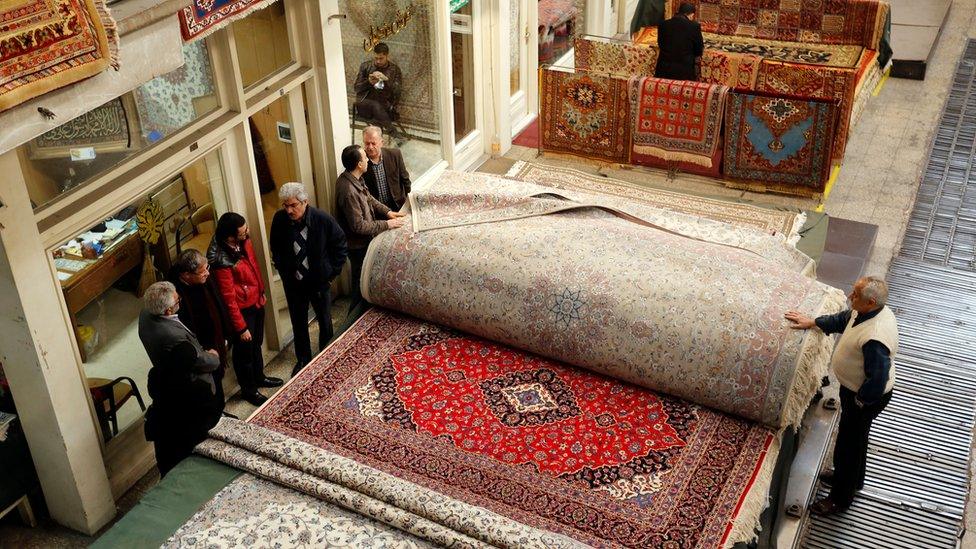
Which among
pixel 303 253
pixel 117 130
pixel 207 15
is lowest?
pixel 303 253

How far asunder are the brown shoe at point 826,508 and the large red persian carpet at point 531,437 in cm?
56

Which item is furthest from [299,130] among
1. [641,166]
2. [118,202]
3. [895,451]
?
[895,451]

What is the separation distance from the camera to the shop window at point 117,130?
4.73m

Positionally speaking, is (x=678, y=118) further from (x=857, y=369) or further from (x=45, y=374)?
(x=45, y=374)

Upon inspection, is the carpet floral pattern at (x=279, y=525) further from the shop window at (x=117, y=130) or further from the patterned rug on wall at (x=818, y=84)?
the patterned rug on wall at (x=818, y=84)

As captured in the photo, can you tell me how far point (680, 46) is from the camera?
30.3 feet

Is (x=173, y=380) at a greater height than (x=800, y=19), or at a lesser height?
lesser

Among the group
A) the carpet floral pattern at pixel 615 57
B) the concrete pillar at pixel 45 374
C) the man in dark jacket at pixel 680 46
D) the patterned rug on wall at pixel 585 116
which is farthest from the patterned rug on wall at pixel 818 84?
the concrete pillar at pixel 45 374

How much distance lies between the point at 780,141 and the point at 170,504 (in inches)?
229

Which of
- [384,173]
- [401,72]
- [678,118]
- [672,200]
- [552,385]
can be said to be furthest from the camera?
[678,118]

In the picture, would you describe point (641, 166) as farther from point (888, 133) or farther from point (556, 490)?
point (556, 490)

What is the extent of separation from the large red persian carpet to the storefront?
908 millimetres

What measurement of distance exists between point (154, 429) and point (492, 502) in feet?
5.98

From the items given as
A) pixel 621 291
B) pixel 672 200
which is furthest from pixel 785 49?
pixel 621 291
